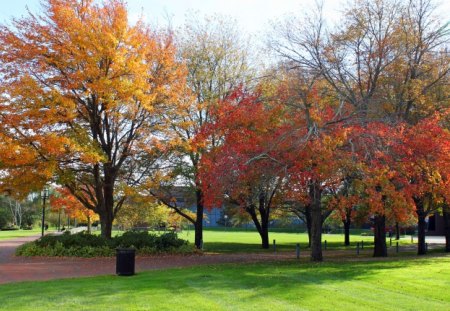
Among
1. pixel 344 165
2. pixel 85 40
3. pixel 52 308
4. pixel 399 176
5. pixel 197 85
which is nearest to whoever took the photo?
pixel 52 308

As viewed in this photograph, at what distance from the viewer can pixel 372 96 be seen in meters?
23.5

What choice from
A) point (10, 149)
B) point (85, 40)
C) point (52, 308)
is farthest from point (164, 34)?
point (52, 308)

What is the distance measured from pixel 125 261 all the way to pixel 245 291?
5151 millimetres

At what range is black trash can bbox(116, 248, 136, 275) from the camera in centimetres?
1510

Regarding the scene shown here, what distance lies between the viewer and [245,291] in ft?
38.1

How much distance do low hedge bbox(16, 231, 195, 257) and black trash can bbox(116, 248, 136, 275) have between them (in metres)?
7.17

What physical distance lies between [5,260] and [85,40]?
34.4ft

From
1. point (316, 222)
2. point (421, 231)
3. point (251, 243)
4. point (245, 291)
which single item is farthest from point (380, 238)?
point (251, 243)

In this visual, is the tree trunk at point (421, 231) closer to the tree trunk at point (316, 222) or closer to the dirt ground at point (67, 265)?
the tree trunk at point (316, 222)

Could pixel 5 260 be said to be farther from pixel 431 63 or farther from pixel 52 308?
pixel 431 63

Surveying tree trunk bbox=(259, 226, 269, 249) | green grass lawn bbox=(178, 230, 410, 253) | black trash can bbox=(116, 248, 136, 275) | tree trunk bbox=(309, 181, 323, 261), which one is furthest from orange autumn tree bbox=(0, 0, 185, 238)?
tree trunk bbox=(259, 226, 269, 249)

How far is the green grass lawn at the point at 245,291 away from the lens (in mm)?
9844

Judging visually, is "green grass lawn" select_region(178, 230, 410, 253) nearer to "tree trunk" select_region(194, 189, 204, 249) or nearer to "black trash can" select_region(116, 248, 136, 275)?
"tree trunk" select_region(194, 189, 204, 249)

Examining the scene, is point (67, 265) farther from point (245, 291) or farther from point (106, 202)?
point (245, 291)
